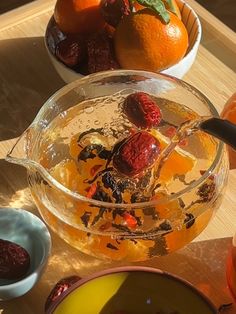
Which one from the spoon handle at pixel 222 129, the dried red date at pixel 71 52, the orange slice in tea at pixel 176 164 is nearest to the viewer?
the spoon handle at pixel 222 129

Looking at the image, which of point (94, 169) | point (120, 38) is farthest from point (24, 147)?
point (120, 38)

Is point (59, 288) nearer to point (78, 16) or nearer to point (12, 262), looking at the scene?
→ point (12, 262)

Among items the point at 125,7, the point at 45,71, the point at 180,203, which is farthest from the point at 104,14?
the point at 180,203

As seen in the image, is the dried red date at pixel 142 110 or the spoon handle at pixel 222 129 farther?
the dried red date at pixel 142 110

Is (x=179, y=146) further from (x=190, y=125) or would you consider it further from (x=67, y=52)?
(x=67, y=52)

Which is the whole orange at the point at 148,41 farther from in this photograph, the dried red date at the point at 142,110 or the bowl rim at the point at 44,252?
the bowl rim at the point at 44,252

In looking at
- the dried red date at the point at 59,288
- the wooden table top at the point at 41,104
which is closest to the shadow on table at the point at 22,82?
the wooden table top at the point at 41,104
